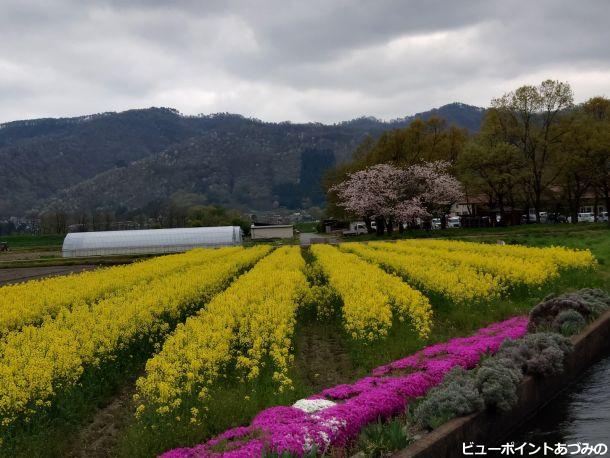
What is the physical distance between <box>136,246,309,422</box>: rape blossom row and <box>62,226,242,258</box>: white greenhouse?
47723 mm

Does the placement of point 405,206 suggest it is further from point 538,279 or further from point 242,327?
point 242,327

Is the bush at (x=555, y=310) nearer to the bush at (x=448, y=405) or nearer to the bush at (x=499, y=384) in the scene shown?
the bush at (x=499, y=384)

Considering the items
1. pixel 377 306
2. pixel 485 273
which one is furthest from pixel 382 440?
pixel 485 273

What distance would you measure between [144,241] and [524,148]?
4488 centimetres

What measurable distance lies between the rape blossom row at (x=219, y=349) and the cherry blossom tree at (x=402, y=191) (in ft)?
155

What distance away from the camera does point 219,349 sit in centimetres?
985

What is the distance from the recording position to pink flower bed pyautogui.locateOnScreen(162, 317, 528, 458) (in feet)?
21.3

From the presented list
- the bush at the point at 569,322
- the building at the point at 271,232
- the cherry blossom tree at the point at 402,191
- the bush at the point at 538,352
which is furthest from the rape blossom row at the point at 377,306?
the building at the point at 271,232

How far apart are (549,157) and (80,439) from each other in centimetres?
6390

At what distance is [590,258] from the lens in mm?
20578

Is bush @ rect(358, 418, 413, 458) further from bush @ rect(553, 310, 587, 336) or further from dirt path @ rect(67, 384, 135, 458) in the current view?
bush @ rect(553, 310, 587, 336)

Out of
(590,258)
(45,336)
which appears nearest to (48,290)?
(45,336)

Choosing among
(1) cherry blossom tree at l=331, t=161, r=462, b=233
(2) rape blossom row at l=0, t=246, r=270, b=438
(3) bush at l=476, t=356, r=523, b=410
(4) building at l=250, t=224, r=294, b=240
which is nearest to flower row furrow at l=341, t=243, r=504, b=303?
(3) bush at l=476, t=356, r=523, b=410

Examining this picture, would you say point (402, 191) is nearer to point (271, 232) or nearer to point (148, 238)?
point (271, 232)
